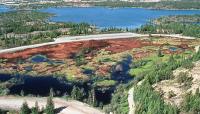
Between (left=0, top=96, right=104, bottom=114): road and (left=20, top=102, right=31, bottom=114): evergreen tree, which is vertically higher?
(left=20, top=102, right=31, bottom=114): evergreen tree

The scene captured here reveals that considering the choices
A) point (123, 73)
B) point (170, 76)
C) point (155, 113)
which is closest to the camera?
point (155, 113)

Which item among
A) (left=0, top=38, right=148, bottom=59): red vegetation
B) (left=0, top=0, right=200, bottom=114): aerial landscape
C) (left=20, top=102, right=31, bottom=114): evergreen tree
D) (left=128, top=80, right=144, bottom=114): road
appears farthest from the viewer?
(left=0, top=38, right=148, bottom=59): red vegetation

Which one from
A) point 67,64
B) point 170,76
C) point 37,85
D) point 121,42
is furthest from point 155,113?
point 121,42

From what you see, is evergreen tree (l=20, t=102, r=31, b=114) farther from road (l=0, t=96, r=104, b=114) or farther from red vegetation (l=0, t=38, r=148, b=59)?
red vegetation (l=0, t=38, r=148, b=59)

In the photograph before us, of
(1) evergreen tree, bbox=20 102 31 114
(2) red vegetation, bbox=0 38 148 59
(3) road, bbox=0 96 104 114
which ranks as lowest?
(2) red vegetation, bbox=0 38 148 59

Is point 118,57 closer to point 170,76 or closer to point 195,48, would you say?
point 195,48

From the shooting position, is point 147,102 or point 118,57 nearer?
point 147,102

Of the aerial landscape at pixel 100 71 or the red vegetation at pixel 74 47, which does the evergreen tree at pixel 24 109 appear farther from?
the red vegetation at pixel 74 47

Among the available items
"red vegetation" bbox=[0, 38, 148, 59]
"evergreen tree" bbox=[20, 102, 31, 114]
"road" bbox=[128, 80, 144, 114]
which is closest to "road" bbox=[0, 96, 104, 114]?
"evergreen tree" bbox=[20, 102, 31, 114]

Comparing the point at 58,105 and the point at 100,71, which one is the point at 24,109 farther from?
the point at 100,71
